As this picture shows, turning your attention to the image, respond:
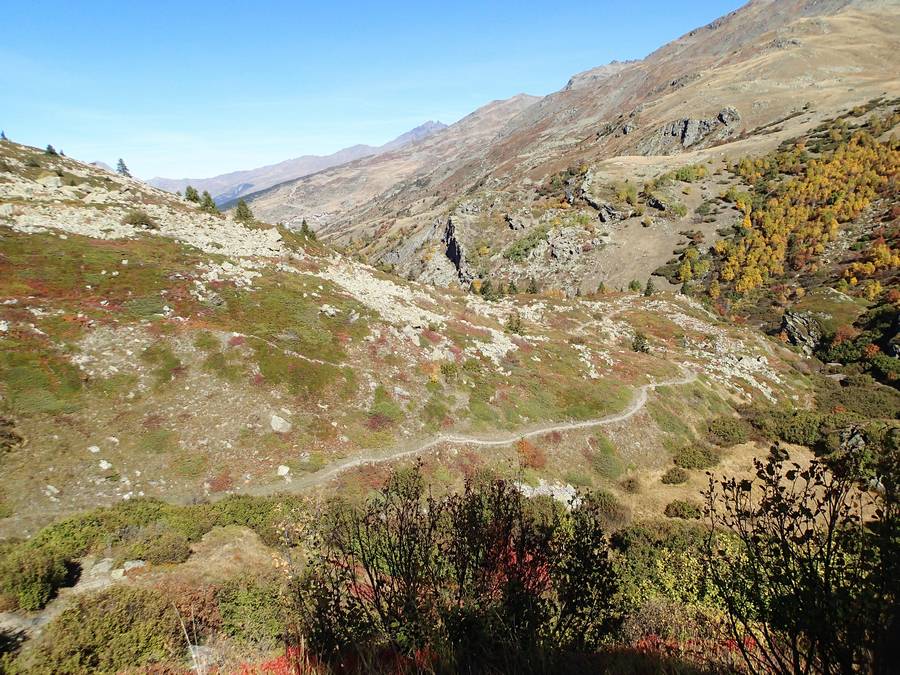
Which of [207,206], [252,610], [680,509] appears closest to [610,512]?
[680,509]

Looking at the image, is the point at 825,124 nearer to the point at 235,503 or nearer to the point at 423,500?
the point at 423,500

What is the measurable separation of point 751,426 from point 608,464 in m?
24.4

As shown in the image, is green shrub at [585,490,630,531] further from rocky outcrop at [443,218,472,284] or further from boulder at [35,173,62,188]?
rocky outcrop at [443,218,472,284]

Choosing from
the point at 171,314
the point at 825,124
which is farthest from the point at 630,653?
the point at 825,124

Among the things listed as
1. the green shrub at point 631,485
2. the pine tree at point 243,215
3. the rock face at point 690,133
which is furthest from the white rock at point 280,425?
the rock face at point 690,133

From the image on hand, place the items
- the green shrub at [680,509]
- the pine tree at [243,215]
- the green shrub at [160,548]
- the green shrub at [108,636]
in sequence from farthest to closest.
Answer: the pine tree at [243,215] < the green shrub at [680,509] < the green shrub at [160,548] < the green shrub at [108,636]

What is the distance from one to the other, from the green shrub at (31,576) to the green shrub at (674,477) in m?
43.4

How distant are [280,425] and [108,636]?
18.7 metres

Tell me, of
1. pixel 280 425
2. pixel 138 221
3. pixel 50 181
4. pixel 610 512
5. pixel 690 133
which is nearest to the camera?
pixel 280 425

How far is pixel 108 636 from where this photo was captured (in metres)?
12.7

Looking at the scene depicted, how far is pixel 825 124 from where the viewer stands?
14162 centimetres

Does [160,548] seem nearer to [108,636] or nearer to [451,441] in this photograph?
[108,636]

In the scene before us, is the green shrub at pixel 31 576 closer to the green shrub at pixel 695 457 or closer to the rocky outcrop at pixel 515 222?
the green shrub at pixel 695 457

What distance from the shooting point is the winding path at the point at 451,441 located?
2836 cm
